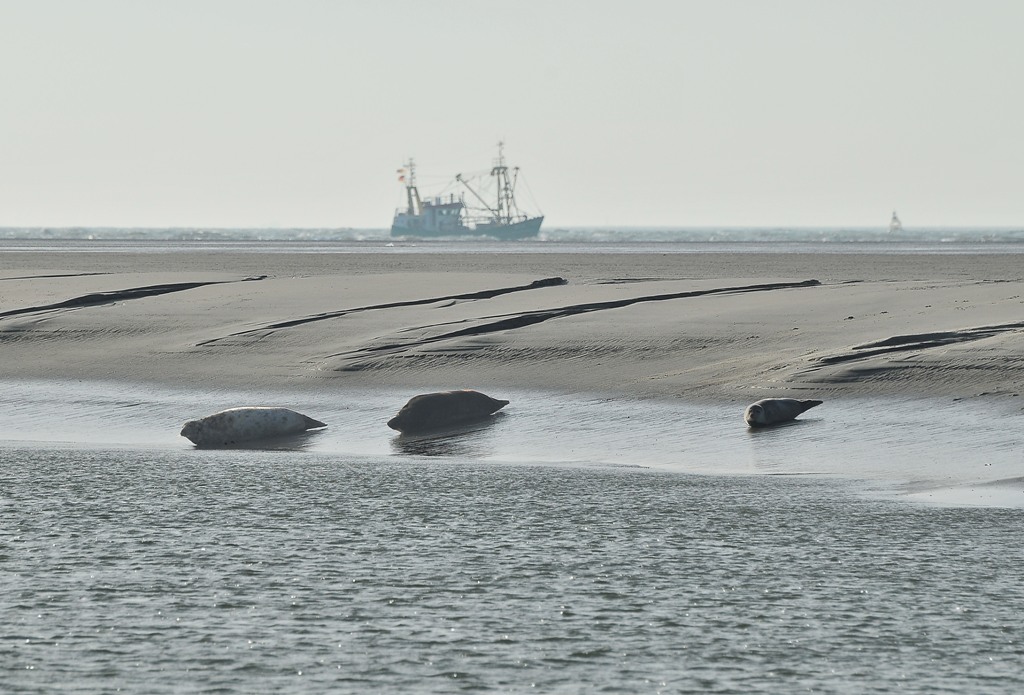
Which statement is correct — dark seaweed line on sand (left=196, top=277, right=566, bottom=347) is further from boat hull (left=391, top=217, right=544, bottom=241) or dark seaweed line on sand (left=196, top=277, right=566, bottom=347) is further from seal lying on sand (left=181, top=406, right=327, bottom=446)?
boat hull (left=391, top=217, right=544, bottom=241)

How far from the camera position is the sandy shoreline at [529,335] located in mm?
18328

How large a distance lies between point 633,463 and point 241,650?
6.71m

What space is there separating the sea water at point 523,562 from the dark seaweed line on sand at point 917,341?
3412mm

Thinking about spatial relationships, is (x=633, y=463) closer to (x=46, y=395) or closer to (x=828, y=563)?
(x=828, y=563)

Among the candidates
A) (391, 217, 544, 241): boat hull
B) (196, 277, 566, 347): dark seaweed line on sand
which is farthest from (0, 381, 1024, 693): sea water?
(391, 217, 544, 241): boat hull

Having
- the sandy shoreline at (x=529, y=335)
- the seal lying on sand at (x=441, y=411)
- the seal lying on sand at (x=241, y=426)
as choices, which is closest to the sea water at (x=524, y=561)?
the seal lying on sand at (x=241, y=426)

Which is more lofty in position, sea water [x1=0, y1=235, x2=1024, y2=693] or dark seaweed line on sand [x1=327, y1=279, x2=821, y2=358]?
dark seaweed line on sand [x1=327, y1=279, x2=821, y2=358]

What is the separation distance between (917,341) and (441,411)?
22.7ft

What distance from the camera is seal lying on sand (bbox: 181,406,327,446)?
1498 centimetres

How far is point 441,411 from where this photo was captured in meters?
16.0

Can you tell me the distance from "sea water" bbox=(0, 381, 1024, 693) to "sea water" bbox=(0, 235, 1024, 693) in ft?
0.08

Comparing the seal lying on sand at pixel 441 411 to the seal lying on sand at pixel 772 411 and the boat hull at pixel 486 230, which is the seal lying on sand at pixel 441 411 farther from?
the boat hull at pixel 486 230

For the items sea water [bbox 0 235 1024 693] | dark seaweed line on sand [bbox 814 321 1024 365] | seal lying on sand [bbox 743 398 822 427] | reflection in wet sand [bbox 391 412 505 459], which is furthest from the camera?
dark seaweed line on sand [bbox 814 321 1024 365]

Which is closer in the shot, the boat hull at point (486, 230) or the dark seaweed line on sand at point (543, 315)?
the dark seaweed line on sand at point (543, 315)
